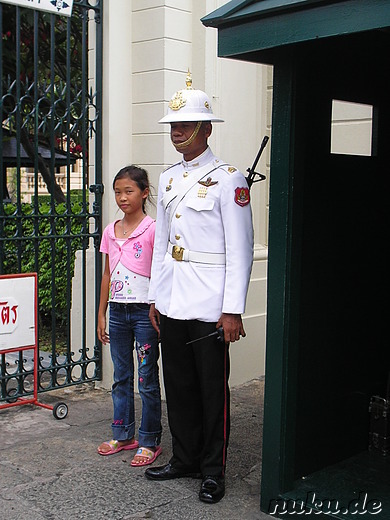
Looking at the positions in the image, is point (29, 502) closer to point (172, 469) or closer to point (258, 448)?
point (172, 469)

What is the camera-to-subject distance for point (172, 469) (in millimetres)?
4434

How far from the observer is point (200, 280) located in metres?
4.11

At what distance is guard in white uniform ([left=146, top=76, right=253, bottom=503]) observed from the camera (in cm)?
406

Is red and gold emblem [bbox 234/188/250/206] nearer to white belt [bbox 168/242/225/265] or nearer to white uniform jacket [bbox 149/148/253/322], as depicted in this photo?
white uniform jacket [bbox 149/148/253/322]

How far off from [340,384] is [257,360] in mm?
2425

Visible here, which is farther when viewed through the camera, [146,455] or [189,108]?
[146,455]

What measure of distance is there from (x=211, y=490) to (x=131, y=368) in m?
1.00

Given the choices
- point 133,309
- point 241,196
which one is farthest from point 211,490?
point 241,196

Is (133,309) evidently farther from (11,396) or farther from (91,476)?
(11,396)

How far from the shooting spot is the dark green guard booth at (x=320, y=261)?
3.79 m

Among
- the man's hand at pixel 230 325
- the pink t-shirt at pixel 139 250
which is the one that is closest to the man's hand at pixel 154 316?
the pink t-shirt at pixel 139 250

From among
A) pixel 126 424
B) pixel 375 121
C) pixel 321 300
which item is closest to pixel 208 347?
pixel 321 300

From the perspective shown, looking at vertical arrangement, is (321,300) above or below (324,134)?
below

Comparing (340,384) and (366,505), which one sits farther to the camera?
(340,384)
